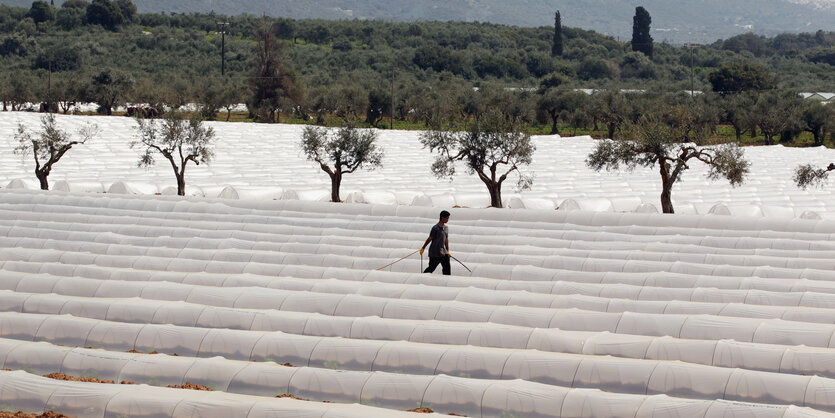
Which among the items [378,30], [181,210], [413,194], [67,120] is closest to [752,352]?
[181,210]

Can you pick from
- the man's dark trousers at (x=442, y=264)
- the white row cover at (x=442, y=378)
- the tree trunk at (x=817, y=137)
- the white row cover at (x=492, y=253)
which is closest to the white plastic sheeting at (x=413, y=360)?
the white row cover at (x=442, y=378)

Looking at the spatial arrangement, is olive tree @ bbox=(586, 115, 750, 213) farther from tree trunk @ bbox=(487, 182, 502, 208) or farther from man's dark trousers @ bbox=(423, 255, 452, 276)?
man's dark trousers @ bbox=(423, 255, 452, 276)

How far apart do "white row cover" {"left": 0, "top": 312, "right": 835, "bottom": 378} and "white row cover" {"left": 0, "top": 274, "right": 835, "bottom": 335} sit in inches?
51.3

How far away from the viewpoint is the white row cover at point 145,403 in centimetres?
941

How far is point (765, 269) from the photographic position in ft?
58.6

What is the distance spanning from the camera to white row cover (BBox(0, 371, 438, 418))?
941 cm

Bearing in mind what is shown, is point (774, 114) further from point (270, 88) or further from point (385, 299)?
point (385, 299)

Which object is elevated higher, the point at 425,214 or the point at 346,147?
the point at 346,147

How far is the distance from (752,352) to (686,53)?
14503 cm

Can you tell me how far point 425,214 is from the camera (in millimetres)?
25047

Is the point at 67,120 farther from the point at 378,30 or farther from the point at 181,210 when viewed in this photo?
the point at 378,30

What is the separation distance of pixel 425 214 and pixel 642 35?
122 meters

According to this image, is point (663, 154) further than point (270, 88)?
No

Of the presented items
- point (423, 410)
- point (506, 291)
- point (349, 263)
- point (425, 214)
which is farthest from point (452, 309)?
point (425, 214)
